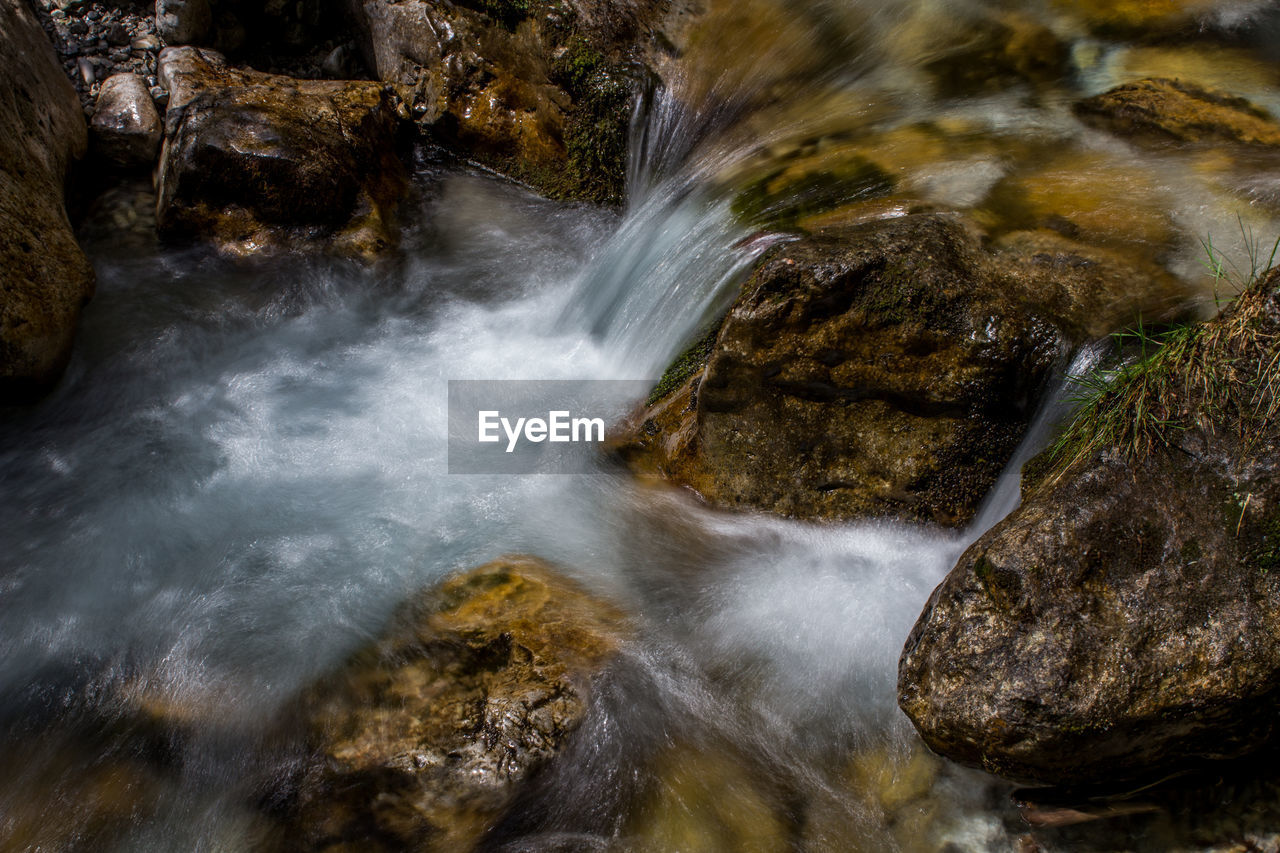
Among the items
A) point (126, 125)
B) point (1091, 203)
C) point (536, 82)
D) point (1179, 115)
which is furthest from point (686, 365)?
point (126, 125)

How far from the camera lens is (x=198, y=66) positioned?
23.9ft

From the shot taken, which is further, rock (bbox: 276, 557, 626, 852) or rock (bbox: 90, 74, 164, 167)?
rock (bbox: 90, 74, 164, 167)

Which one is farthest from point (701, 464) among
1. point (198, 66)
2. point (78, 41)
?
point (78, 41)

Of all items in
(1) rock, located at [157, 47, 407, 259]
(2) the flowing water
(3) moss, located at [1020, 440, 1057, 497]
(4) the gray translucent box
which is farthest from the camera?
(1) rock, located at [157, 47, 407, 259]

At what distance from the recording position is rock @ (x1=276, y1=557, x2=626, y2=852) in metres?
3.39

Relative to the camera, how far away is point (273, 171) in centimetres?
634

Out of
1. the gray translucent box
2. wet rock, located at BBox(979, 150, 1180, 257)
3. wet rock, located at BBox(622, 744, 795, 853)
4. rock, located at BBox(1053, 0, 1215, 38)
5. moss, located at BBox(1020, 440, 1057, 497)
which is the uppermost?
rock, located at BBox(1053, 0, 1215, 38)

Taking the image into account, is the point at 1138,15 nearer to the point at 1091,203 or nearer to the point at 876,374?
the point at 1091,203

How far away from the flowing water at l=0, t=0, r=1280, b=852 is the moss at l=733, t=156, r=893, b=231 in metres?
0.13

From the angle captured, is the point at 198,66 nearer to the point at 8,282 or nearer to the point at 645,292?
the point at 8,282

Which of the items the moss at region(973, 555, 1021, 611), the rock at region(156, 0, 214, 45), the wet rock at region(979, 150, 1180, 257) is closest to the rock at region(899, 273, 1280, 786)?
the moss at region(973, 555, 1021, 611)

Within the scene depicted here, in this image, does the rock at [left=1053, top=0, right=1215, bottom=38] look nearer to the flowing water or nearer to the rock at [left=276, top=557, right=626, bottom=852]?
the flowing water

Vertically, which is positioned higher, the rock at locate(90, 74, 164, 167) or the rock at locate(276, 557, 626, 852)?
the rock at locate(90, 74, 164, 167)

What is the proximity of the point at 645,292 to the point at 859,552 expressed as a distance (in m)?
2.45
